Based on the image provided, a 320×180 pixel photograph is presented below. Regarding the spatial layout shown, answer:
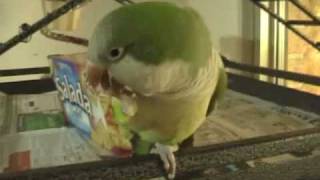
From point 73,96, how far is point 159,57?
375 mm

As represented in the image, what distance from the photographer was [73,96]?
24.0 inches

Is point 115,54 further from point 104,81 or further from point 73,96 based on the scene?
point 73,96

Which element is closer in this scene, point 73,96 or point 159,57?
point 159,57

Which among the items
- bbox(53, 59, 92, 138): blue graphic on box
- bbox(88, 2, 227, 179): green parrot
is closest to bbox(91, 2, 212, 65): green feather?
bbox(88, 2, 227, 179): green parrot

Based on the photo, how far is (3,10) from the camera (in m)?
0.93

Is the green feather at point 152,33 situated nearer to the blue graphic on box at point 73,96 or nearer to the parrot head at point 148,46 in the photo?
the parrot head at point 148,46

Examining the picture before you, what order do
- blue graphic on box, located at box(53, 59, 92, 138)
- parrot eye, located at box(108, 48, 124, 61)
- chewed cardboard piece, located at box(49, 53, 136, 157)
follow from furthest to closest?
1. blue graphic on box, located at box(53, 59, 92, 138)
2. chewed cardboard piece, located at box(49, 53, 136, 157)
3. parrot eye, located at box(108, 48, 124, 61)

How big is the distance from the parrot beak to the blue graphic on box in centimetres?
27

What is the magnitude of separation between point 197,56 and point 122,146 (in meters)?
0.21

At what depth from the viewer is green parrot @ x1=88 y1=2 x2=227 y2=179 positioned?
0.81 feet

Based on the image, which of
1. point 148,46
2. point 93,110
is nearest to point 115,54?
point 148,46

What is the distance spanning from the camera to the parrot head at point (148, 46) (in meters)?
0.24

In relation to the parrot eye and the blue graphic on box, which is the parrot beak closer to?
the parrot eye

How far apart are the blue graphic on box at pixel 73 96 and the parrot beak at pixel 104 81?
265mm
